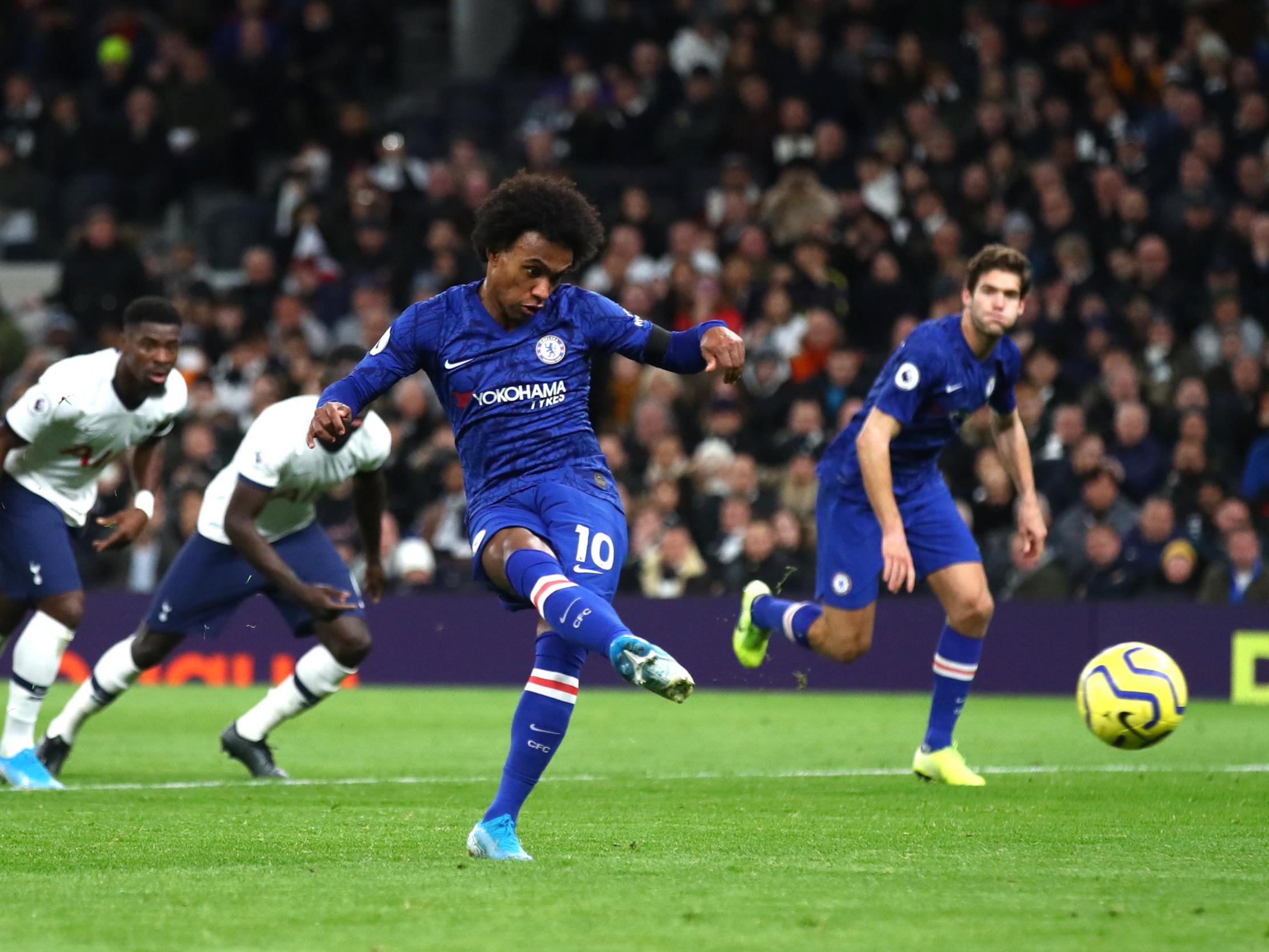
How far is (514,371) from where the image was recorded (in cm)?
710

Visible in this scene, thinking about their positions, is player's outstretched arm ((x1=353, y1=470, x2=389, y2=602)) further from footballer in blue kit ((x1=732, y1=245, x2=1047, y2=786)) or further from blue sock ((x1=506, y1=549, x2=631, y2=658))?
blue sock ((x1=506, y1=549, x2=631, y2=658))

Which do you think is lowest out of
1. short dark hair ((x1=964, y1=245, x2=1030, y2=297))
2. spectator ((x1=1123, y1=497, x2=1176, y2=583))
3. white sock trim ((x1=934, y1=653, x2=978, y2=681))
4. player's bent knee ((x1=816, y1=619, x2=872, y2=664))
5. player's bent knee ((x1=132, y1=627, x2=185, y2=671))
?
player's bent knee ((x1=132, y1=627, x2=185, y2=671))

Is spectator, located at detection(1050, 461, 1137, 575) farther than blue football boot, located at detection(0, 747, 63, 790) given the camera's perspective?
Yes

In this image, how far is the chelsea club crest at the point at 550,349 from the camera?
7.13m

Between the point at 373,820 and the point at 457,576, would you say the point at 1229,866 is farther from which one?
the point at 457,576

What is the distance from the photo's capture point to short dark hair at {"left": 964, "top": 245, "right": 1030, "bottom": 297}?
967 centimetres

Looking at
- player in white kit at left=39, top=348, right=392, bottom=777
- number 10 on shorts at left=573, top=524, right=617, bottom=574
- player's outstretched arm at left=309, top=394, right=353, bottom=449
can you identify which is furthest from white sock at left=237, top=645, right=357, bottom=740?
player's outstretched arm at left=309, top=394, right=353, bottom=449

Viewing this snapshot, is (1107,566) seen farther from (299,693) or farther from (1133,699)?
(299,693)

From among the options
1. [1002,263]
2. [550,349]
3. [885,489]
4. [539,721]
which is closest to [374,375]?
[550,349]

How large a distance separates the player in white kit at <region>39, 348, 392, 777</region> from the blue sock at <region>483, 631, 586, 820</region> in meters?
3.43

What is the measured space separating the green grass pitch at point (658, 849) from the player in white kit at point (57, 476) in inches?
22.5

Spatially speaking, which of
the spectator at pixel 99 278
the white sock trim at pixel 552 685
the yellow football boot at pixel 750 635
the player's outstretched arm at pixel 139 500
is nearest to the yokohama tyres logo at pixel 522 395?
the white sock trim at pixel 552 685

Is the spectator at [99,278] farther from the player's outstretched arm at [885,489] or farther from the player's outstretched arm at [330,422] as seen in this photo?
the player's outstretched arm at [330,422]

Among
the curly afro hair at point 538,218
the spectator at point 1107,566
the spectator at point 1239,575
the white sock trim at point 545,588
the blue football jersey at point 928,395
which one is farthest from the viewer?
the spectator at point 1107,566
